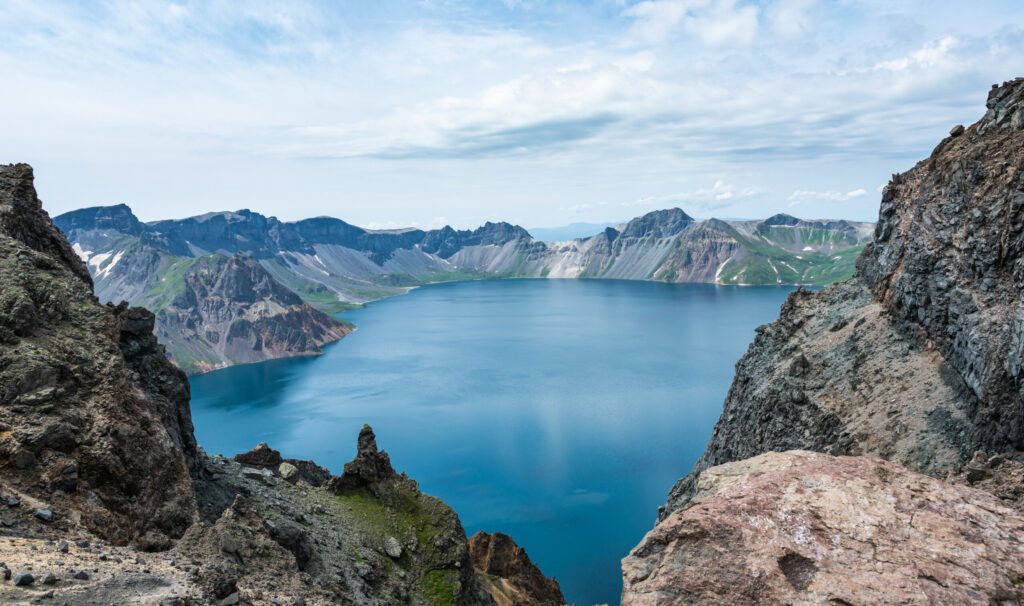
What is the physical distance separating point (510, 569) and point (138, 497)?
39.1 m

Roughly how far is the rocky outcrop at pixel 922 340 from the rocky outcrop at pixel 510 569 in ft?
51.9

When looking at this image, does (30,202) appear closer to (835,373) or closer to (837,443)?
(837,443)

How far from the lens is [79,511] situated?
24.8m

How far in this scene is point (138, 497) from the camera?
28.9 meters

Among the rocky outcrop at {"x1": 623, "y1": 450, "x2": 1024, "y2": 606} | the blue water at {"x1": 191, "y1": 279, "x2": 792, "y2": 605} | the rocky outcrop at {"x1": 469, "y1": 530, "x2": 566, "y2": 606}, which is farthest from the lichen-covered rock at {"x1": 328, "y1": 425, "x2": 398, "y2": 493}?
the rocky outcrop at {"x1": 623, "y1": 450, "x2": 1024, "y2": 606}

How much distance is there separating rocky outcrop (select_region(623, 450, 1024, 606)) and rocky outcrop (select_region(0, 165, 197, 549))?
74.6 feet

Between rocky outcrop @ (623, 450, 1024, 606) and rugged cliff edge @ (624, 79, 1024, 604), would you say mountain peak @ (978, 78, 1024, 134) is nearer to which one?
rugged cliff edge @ (624, 79, 1024, 604)

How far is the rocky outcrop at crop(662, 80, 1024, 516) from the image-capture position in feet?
129

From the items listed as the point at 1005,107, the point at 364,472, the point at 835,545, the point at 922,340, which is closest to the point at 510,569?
the point at 364,472

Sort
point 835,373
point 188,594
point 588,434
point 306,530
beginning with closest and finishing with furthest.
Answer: point 188,594, point 306,530, point 835,373, point 588,434

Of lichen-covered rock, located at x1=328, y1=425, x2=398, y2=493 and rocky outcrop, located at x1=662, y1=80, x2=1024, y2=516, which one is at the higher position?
rocky outcrop, located at x1=662, y1=80, x2=1024, y2=516

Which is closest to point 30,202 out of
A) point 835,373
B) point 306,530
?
point 306,530

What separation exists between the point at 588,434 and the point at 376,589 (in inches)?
3172

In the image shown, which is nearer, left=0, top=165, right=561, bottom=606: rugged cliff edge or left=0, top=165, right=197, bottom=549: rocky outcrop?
left=0, top=165, right=561, bottom=606: rugged cliff edge
